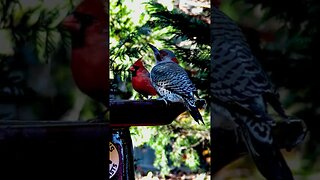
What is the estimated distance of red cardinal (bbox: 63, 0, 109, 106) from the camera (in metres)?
2.26

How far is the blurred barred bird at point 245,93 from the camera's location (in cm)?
209

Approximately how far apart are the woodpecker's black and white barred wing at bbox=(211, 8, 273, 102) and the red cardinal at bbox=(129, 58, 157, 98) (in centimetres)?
87

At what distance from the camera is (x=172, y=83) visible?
285cm

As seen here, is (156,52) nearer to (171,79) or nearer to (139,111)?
(171,79)

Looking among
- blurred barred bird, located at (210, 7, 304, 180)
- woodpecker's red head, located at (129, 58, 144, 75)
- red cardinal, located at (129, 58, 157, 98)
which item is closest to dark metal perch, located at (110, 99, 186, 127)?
red cardinal, located at (129, 58, 157, 98)

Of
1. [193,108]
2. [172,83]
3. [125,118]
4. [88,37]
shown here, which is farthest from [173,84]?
[88,37]

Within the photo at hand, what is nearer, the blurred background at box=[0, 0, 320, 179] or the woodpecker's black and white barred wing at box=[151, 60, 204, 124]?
the blurred background at box=[0, 0, 320, 179]

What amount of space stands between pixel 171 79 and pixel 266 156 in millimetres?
890

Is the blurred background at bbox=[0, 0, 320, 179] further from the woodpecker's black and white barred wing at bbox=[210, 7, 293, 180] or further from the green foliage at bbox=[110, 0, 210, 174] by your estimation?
the green foliage at bbox=[110, 0, 210, 174]

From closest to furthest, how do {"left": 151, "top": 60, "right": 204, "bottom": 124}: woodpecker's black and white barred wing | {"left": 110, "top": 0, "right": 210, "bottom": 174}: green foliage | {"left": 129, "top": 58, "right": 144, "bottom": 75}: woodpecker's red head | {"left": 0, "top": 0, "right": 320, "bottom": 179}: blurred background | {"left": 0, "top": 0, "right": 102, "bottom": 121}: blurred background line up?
{"left": 0, "top": 0, "right": 320, "bottom": 179}: blurred background → {"left": 0, "top": 0, "right": 102, "bottom": 121}: blurred background → {"left": 151, "top": 60, "right": 204, "bottom": 124}: woodpecker's black and white barred wing → {"left": 129, "top": 58, "right": 144, "bottom": 75}: woodpecker's red head → {"left": 110, "top": 0, "right": 210, "bottom": 174}: green foliage

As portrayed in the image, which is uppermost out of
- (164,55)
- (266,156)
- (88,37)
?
(88,37)

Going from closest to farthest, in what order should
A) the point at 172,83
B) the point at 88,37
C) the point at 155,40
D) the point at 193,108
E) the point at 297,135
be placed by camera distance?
1. the point at 297,135
2. the point at 88,37
3. the point at 172,83
4. the point at 193,108
5. the point at 155,40

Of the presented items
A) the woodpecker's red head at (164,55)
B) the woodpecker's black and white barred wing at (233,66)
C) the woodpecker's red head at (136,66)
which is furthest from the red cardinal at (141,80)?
the woodpecker's black and white barred wing at (233,66)

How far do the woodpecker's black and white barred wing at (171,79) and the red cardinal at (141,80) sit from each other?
56 mm
